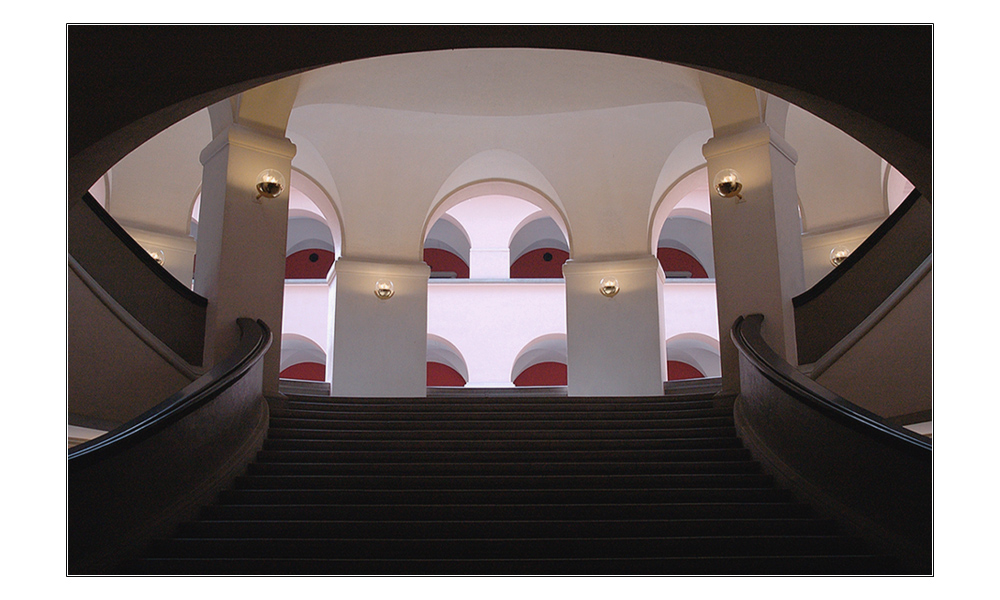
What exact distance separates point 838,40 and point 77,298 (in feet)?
21.5

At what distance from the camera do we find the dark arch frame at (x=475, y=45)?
17.5 feet

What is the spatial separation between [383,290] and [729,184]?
595 cm

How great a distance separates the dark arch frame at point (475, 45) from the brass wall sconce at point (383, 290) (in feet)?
23.7

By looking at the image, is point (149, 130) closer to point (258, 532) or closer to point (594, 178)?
point (258, 532)

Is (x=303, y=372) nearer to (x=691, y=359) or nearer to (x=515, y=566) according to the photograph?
(x=691, y=359)

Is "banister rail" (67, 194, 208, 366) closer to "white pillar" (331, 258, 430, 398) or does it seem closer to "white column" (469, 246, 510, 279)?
"white pillar" (331, 258, 430, 398)

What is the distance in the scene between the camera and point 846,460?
5488mm

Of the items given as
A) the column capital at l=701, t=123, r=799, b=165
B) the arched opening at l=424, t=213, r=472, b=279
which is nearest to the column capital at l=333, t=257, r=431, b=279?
the column capital at l=701, t=123, r=799, b=165

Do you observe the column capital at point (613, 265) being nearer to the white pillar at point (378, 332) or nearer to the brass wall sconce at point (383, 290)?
the white pillar at point (378, 332)

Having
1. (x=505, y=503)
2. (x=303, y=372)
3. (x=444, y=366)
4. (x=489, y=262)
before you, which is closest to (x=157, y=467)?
(x=505, y=503)

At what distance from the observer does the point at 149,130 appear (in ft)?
19.0

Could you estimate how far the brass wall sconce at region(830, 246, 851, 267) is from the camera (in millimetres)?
13055

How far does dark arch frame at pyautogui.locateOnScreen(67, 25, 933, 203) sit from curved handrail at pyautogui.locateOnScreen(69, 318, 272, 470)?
5.12 ft

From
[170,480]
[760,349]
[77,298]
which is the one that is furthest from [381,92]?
[170,480]
